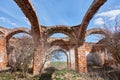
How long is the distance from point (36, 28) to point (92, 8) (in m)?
5.14

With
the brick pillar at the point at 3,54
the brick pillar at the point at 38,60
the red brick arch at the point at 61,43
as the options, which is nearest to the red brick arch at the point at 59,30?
the brick pillar at the point at 38,60

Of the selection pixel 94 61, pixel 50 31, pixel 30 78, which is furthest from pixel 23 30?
pixel 94 61

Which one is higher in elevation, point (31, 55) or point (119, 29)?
point (119, 29)

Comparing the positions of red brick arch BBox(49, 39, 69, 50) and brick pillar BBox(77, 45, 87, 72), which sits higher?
red brick arch BBox(49, 39, 69, 50)

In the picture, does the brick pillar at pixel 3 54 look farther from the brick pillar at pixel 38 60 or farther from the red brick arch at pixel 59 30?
the red brick arch at pixel 59 30

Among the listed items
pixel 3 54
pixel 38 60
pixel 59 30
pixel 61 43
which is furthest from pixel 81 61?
pixel 3 54

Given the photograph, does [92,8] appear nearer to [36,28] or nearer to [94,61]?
[36,28]

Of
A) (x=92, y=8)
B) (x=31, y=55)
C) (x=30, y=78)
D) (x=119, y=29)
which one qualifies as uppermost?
(x=92, y=8)

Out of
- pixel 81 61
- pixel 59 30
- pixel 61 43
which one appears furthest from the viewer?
pixel 61 43

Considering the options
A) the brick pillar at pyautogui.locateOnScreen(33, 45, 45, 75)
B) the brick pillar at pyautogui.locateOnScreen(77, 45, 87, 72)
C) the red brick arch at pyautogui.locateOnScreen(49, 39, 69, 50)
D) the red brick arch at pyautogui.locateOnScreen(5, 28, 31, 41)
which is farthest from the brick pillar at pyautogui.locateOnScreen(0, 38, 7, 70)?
the brick pillar at pyautogui.locateOnScreen(77, 45, 87, 72)

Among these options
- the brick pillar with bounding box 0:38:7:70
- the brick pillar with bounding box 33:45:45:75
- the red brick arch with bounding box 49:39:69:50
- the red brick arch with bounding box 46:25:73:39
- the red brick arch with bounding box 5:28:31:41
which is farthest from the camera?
the red brick arch with bounding box 49:39:69:50

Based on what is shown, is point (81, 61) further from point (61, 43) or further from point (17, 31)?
point (17, 31)

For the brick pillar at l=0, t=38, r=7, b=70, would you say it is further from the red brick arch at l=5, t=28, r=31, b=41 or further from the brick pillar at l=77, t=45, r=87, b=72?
the brick pillar at l=77, t=45, r=87, b=72

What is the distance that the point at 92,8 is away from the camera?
12.4 metres
